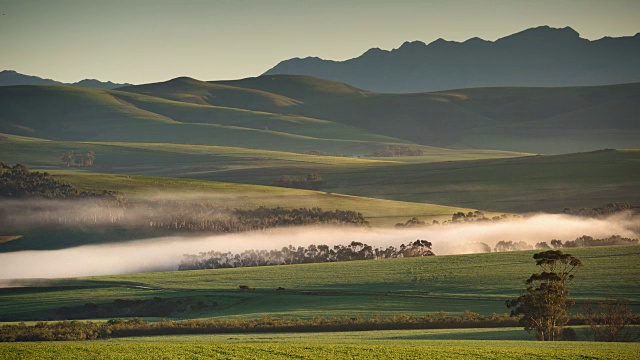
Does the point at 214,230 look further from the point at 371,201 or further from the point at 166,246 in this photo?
the point at 371,201

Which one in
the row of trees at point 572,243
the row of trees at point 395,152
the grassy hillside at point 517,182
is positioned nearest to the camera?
the row of trees at point 572,243

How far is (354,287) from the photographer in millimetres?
53500

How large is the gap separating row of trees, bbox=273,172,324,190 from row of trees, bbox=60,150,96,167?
46.1 m

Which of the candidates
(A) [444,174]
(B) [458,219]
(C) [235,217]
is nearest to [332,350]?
(B) [458,219]

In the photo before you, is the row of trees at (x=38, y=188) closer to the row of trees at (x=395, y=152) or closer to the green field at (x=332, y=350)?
the green field at (x=332, y=350)

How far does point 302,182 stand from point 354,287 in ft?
210

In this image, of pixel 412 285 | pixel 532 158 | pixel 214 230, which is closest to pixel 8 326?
pixel 412 285

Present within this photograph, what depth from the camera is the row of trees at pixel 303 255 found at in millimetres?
70375

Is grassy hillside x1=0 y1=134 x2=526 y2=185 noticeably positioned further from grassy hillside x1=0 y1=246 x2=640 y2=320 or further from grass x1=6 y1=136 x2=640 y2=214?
grassy hillside x1=0 y1=246 x2=640 y2=320

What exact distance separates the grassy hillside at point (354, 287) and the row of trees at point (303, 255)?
6.10 meters

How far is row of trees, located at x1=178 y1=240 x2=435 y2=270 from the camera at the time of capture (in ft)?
231

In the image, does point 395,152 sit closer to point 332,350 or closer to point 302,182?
point 302,182

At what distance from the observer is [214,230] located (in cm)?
8525

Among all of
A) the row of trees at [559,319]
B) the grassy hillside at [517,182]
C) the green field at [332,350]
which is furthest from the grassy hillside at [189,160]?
the green field at [332,350]
